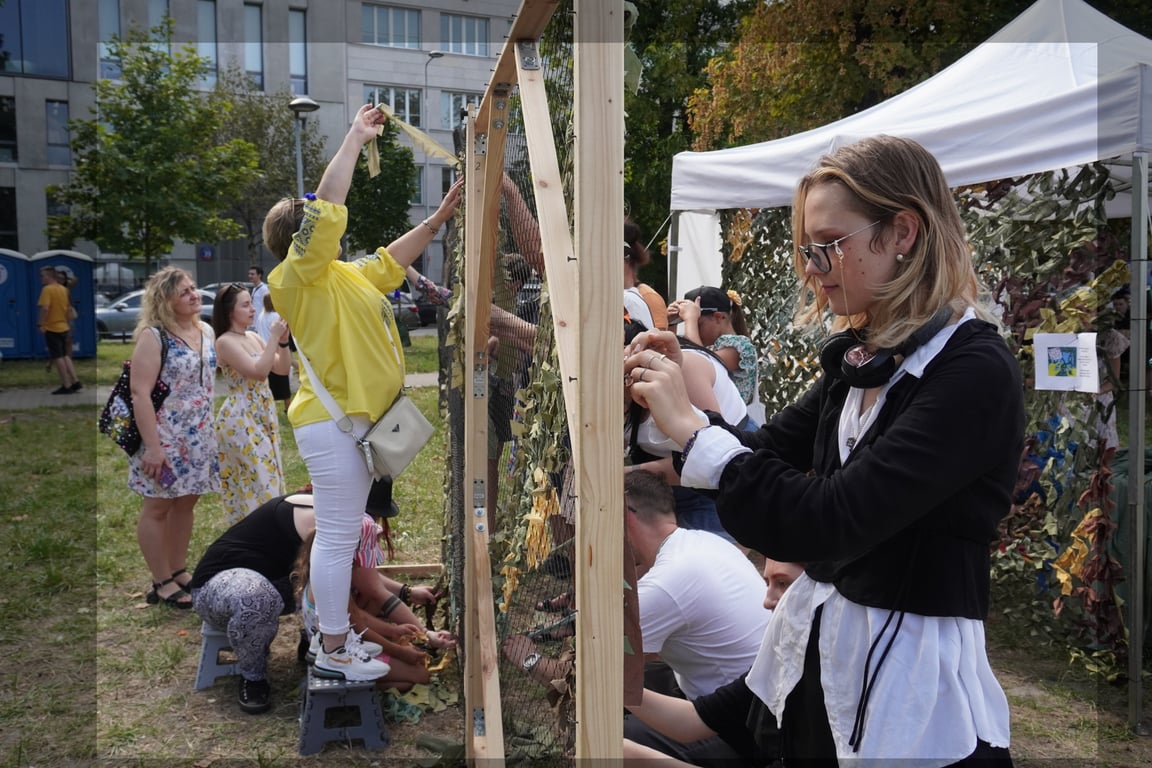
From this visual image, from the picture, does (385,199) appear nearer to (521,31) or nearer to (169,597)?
(169,597)

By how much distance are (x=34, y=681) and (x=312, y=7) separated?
38.1 meters

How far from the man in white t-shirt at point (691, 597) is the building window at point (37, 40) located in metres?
35.9

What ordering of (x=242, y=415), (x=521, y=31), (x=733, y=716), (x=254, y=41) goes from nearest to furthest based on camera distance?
1. (x=521, y=31)
2. (x=733, y=716)
3. (x=242, y=415)
4. (x=254, y=41)

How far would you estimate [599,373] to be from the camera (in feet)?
4.57

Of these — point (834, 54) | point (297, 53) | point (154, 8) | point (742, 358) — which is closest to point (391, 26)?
point (297, 53)

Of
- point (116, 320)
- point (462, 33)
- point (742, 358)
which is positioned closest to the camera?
point (742, 358)

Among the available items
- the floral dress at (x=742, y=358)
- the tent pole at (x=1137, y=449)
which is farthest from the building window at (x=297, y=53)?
the tent pole at (x=1137, y=449)

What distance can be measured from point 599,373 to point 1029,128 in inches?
140

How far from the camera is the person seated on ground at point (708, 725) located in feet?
7.13

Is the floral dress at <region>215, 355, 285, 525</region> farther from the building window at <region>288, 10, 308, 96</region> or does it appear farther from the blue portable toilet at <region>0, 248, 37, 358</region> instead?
the building window at <region>288, 10, 308, 96</region>

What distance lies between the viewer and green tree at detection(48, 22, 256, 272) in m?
17.9

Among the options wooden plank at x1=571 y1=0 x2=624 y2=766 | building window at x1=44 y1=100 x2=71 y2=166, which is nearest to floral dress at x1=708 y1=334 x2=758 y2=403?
wooden plank at x1=571 y1=0 x2=624 y2=766

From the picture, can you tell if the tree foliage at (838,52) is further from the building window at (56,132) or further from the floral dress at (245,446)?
the building window at (56,132)

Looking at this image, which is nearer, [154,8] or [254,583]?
[254,583]
